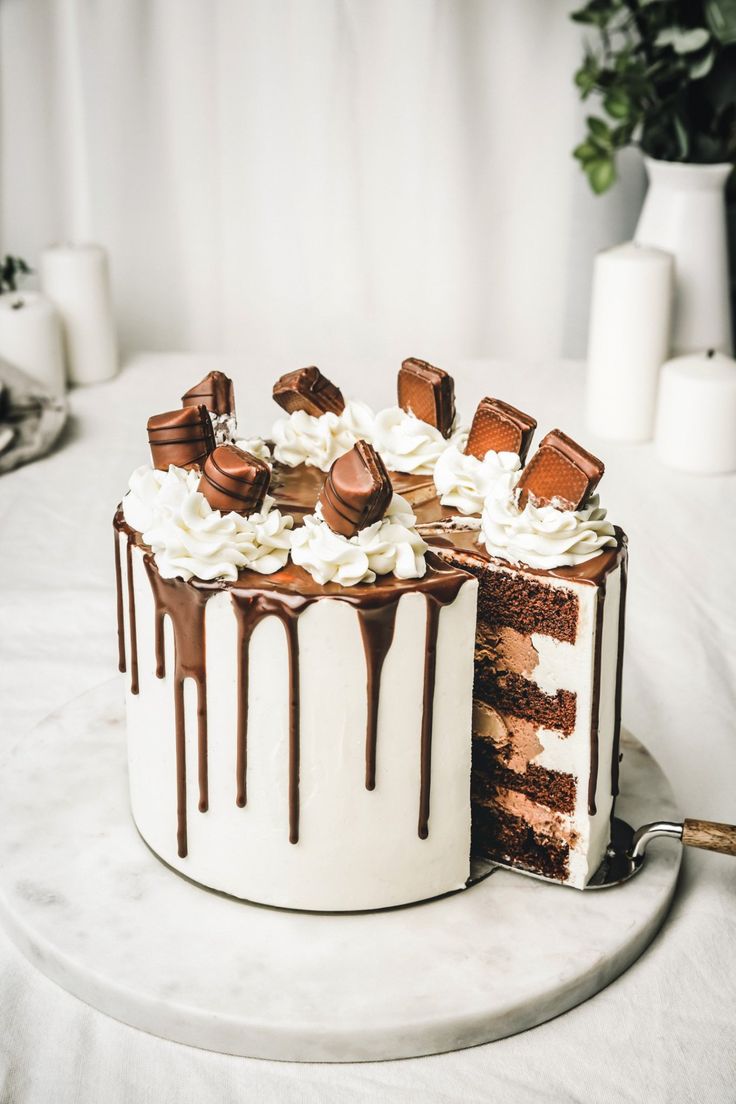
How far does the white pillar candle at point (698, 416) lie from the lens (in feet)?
7.82

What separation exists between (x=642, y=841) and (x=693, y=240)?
1684 mm

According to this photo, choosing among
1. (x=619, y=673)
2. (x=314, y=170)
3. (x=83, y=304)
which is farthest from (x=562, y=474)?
(x=314, y=170)

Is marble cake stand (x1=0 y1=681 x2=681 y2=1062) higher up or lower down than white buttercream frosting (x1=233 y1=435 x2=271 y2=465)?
lower down

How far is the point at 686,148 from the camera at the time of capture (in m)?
2.63

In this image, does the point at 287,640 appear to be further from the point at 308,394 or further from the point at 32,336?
the point at 32,336

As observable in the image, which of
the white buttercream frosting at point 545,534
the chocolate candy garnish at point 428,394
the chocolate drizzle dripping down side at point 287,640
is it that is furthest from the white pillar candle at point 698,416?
the chocolate drizzle dripping down side at point 287,640

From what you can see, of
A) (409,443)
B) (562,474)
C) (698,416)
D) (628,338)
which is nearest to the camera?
(562,474)

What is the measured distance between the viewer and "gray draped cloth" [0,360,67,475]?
2.43m

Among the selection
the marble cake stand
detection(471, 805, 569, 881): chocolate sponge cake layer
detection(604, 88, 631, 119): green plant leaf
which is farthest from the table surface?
detection(604, 88, 631, 119): green plant leaf

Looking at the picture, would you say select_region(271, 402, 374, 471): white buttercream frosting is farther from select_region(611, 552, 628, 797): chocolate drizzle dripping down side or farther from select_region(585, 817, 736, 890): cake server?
select_region(585, 817, 736, 890): cake server

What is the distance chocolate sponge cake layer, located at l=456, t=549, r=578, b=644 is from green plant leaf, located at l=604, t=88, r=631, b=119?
5.58 ft

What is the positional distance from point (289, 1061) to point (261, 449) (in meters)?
0.69

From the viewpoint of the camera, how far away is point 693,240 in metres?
2.62

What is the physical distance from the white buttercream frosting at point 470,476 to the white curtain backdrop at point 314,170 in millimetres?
1676
